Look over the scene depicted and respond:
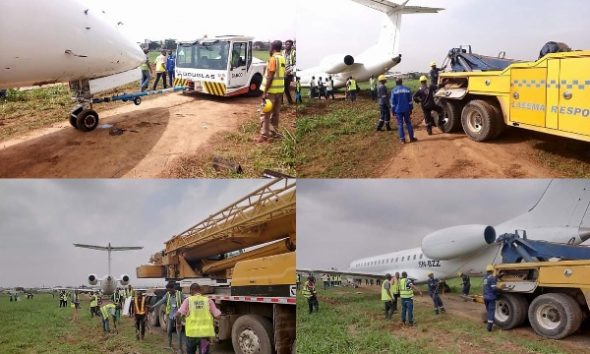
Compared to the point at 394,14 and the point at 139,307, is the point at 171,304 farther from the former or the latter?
the point at 394,14

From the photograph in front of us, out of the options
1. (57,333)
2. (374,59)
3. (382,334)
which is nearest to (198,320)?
(57,333)

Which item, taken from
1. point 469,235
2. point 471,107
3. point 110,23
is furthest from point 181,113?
point 469,235

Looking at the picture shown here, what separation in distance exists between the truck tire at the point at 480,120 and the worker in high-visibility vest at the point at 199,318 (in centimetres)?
294

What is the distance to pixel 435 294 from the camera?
506 centimetres

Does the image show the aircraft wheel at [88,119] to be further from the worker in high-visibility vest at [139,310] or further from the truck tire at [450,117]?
the truck tire at [450,117]

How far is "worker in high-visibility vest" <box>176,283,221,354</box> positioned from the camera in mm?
3984

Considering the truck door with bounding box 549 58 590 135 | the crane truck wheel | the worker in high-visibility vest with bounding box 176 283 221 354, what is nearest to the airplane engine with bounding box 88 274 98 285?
the worker in high-visibility vest with bounding box 176 283 221 354

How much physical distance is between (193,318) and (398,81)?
287cm

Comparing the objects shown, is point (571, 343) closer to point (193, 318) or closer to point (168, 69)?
point (193, 318)

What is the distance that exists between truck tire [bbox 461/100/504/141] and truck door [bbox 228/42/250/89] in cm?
244

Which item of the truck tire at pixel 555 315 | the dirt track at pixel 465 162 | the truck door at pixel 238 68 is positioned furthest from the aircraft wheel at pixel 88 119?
the truck tire at pixel 555 315

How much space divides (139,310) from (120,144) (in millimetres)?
1681

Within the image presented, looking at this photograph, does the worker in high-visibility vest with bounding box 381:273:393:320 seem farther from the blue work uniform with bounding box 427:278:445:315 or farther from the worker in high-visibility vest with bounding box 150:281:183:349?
the worker in high-visibility vest with bounding box 150:281:183:349

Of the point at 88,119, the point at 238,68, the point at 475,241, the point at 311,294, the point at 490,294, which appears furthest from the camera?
the point at 238,68
